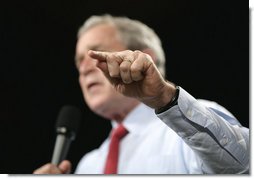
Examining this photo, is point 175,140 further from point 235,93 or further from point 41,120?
point 41,120

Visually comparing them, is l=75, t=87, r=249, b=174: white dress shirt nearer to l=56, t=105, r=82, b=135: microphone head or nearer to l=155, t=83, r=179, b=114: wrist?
l=155, t=83, r=179, b=114: wrist

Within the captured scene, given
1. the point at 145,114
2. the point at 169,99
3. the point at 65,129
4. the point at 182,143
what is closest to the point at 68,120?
the point at 65,129

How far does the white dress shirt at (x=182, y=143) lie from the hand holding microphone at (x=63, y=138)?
6.5 inches

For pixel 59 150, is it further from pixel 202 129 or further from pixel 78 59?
pixel 202 129

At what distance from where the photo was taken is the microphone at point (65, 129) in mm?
1211

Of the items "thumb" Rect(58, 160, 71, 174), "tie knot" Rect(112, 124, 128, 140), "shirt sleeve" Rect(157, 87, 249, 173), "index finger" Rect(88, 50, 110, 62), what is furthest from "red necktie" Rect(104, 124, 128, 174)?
"index finger" Rect(88, 50, 110, 62)

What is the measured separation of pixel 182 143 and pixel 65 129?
1.23 ft

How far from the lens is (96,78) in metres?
1.39

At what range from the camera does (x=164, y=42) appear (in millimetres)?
1277

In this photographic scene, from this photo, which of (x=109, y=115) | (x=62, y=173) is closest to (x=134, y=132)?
(x=109, y=115)

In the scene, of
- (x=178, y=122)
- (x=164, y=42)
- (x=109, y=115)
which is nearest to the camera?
(x=178, y=122)

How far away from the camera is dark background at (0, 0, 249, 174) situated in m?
1.21

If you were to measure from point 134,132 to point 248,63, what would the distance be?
1.42ft

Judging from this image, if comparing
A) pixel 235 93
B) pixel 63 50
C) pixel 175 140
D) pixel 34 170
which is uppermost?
pixel 63 50
